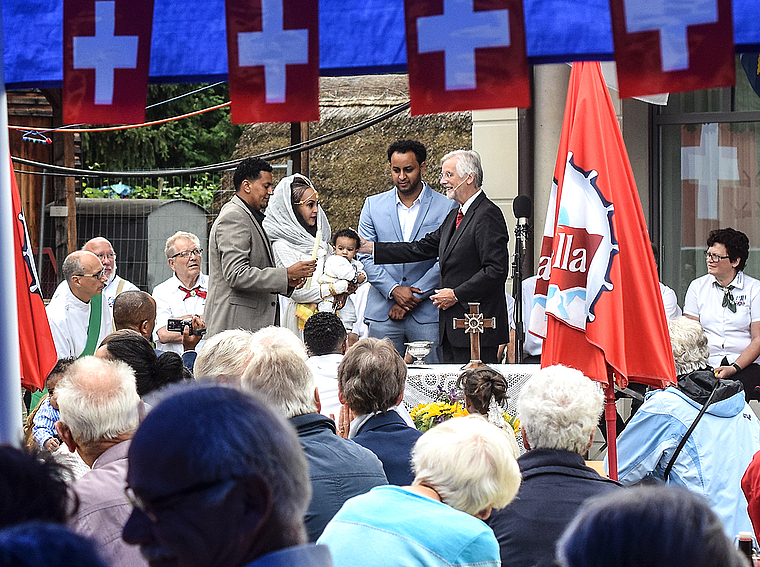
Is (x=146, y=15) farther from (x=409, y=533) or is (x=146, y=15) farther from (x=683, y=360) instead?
(x=683, y=360)

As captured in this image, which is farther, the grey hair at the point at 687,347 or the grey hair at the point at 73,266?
the grey hair at the point at 73,266

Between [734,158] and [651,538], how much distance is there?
29.1ft

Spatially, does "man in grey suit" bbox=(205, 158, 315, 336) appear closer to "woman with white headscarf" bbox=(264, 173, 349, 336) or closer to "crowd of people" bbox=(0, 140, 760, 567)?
"crowd of people" bbox=(0, 140, 760, 567)

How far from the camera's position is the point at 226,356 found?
432 centimetres

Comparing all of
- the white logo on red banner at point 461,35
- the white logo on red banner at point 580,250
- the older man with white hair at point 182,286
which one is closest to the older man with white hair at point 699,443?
the white logo on red banner at point 580,250

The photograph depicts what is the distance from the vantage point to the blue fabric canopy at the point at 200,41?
3404 mm

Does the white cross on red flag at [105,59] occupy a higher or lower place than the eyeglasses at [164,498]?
higher

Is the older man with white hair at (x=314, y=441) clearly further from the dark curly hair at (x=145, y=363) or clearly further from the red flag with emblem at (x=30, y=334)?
the red flag with emblem at (x=30, y=334)

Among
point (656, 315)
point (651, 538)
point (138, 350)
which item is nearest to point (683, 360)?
point (656, 315)

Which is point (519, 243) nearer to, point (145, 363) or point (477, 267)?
point (477, 267)

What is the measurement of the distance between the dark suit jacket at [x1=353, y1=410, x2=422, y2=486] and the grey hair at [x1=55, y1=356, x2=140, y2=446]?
998mm

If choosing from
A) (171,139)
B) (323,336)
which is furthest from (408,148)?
(171,139)

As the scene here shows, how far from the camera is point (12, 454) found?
1549mm

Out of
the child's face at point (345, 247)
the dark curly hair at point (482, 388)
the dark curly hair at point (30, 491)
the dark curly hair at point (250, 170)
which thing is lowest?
the dark curly hair at point (482, 388)
